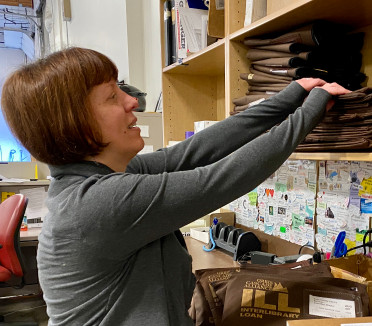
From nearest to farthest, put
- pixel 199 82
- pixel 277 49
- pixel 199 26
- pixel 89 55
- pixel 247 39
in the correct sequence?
1. pixel 89 55
2. pixel 277 49
3. pixel 247 39
4. pixel 199 26
5. pixel 199 82

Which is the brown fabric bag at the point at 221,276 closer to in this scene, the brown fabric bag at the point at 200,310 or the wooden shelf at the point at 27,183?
the brown fabric bag at the point at 200,310

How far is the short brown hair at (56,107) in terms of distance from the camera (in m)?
0.73

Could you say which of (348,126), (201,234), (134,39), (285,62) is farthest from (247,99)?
(134,39)

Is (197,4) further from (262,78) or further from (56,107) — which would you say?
(56,107)

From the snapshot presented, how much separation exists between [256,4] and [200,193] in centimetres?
84

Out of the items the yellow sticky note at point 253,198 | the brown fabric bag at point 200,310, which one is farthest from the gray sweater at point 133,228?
the yellow sticky note at point 253,198

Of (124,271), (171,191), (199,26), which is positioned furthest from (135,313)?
(199,26)

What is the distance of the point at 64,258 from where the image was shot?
73 centimetres

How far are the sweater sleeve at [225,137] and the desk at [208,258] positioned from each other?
21.1 inches

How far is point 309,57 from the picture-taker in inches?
40.9

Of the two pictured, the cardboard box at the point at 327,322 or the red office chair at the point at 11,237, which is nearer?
the cardboard box at the point at 327,322

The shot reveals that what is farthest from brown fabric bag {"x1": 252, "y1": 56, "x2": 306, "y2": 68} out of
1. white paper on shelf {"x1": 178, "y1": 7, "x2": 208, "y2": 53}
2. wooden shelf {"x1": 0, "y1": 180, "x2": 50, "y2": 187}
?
wooden shelf {"x1": 0, "y1": 180, "x2": 50, "y2": 187}

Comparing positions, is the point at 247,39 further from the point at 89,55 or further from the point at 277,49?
the point at 89,55

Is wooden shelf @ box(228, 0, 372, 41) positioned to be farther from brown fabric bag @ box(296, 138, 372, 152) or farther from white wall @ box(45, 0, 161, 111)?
white wall @ box(45, 0, 161, 111)
